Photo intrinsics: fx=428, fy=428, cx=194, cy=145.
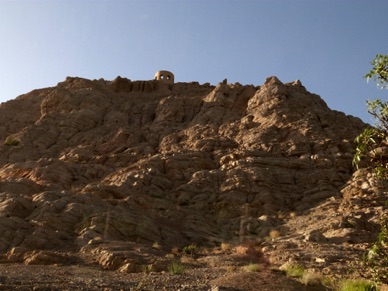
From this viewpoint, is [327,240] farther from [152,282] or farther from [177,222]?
[152,282]

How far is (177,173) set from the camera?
31516 millimetres

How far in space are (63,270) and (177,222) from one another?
11.0 m

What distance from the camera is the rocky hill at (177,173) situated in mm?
21359

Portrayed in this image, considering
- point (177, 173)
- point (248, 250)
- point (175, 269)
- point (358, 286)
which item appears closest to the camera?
point (358, 286)

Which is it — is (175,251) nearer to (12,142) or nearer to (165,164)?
(165,164)

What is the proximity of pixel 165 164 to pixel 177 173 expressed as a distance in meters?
1.50

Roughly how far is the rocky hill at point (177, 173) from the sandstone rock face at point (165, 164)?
0.10m

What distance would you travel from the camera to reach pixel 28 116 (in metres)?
49.6

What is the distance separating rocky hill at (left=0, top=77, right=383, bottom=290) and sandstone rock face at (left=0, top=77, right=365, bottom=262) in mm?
97

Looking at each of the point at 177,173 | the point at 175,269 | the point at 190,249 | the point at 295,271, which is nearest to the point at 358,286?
the point at 295,271

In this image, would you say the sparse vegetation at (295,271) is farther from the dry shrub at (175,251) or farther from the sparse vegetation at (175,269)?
the dry shrub at (175,251)

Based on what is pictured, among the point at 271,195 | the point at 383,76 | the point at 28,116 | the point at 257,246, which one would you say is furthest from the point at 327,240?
the point at 28,116

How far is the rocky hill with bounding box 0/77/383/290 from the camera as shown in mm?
21359

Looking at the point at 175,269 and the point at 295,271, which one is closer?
the point at 295,271
